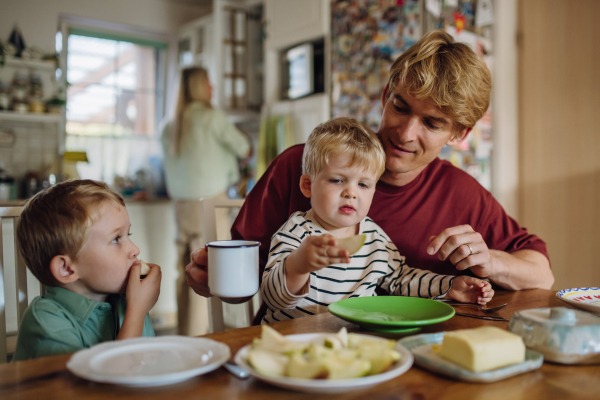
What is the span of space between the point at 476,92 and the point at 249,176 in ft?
10.1

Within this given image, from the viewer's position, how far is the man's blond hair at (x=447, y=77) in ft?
4.15

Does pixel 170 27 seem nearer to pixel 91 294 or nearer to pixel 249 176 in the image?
pixel 249 176

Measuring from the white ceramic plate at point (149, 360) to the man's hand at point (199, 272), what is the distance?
394 mm

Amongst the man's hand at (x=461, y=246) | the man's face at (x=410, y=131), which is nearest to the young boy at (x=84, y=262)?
the man's hand at (x=461, y=246)

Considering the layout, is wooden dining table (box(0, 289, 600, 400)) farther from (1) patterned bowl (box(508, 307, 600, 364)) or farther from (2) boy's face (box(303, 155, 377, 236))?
(2) boy's face (box(303, 155, 377, 236))

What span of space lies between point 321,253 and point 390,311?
20cm

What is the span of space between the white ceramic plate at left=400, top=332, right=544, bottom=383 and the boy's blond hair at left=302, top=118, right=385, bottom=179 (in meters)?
0.50

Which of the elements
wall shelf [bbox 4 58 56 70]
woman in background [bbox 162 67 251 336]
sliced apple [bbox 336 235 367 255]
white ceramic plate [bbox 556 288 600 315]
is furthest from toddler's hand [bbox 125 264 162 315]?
wall shelf [bbox 4 58 56 70]

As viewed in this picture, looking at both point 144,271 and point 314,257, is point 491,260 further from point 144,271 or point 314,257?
point 144,271

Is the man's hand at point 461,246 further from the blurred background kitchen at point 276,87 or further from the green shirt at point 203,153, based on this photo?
the green shirt at point 203,153

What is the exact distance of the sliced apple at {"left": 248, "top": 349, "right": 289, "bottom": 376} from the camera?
58 cm

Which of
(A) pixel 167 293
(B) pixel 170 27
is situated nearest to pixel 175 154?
(A) pixel 167 293

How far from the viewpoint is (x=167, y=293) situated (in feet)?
13.1

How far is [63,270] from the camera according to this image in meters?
1.00
